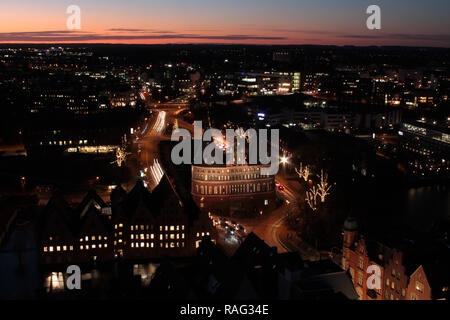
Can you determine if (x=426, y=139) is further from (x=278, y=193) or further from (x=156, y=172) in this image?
(x=156, y=172)

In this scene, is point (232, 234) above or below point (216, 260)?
below

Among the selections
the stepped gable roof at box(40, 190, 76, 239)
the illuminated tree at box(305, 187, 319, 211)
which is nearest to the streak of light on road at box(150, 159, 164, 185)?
the illuminated tree at box(305, 187, 319, 211)

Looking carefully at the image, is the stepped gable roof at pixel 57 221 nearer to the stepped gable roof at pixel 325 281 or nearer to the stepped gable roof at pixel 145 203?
the stepped gable roof at pixel 145 203

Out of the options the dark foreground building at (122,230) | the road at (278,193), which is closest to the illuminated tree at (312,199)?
the road at (278,193)

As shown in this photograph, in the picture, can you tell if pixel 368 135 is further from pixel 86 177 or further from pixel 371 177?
pixel 86 177

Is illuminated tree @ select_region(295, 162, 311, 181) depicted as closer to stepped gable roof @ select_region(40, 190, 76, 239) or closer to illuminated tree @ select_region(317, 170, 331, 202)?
illuminated tree @ select_region(317, 170, 331, 202)

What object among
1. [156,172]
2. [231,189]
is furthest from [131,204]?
[156,172]
